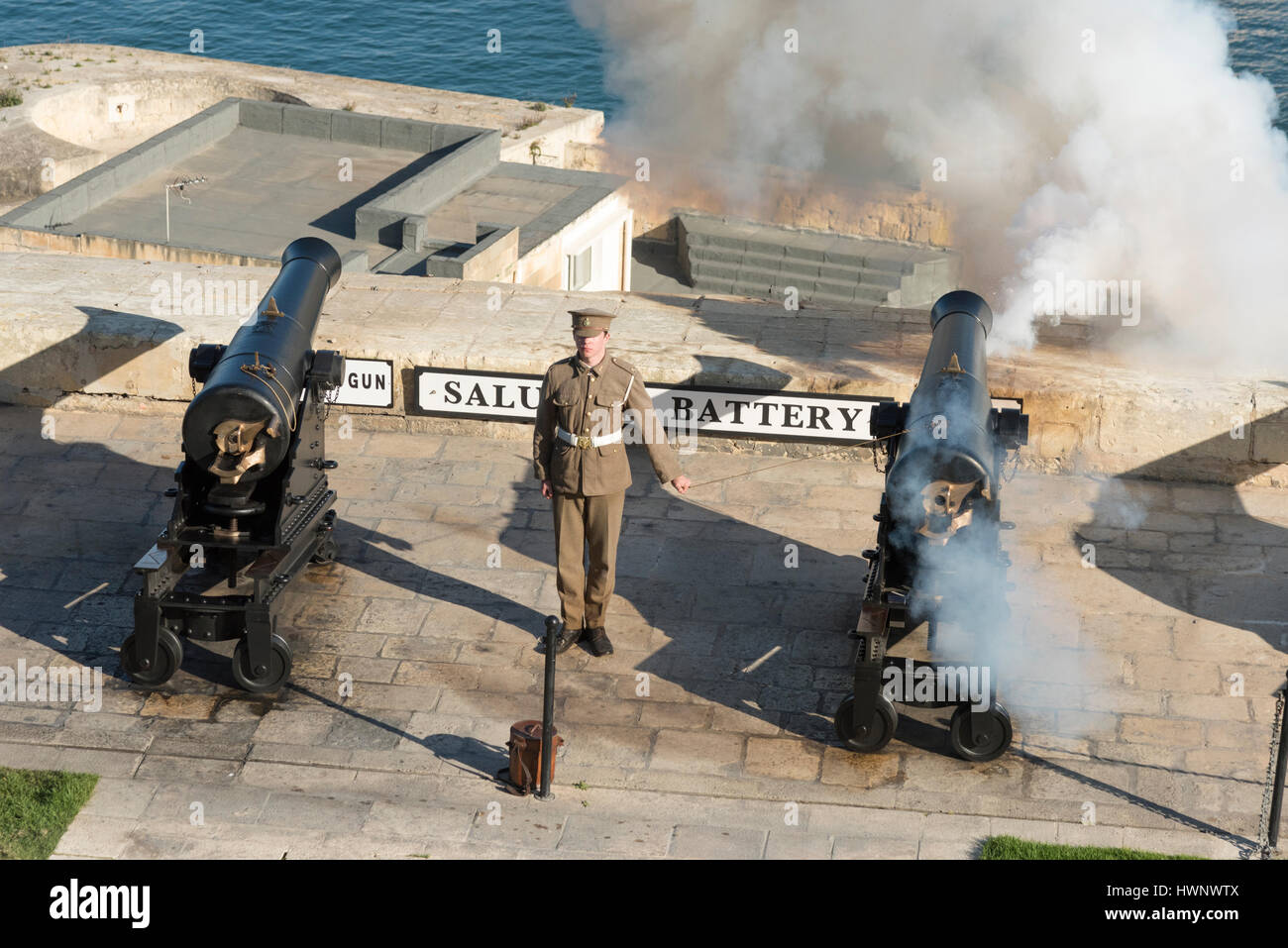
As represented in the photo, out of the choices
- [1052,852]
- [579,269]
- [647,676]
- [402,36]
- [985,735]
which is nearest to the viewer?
[1052,852]

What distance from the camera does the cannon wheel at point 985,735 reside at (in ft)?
25.8

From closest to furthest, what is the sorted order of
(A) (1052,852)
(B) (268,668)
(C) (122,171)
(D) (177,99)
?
(A) (1052,852) → (B) (268,668) → (C) (122,171) → (D) (177,99)

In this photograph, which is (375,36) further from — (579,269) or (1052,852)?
(1052,852)

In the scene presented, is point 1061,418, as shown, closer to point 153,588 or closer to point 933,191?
point 153,588

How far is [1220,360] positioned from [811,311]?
297cm

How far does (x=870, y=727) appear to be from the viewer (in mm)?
7973

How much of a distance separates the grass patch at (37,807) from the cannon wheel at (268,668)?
3.13 feet

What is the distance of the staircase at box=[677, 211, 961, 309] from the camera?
3500 centimetres

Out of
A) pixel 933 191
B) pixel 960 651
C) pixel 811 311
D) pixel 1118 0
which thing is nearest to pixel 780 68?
pixel 933 191

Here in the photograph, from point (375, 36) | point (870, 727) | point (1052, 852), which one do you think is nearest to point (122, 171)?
point (870, 727)

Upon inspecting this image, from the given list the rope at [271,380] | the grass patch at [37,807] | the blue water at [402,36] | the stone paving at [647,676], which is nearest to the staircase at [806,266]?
the blue water at [402,36]

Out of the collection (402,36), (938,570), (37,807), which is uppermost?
(402,36)

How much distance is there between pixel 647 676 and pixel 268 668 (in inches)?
77.1

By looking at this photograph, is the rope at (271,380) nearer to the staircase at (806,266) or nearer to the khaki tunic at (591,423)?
the khaki tunic at (591,423)
